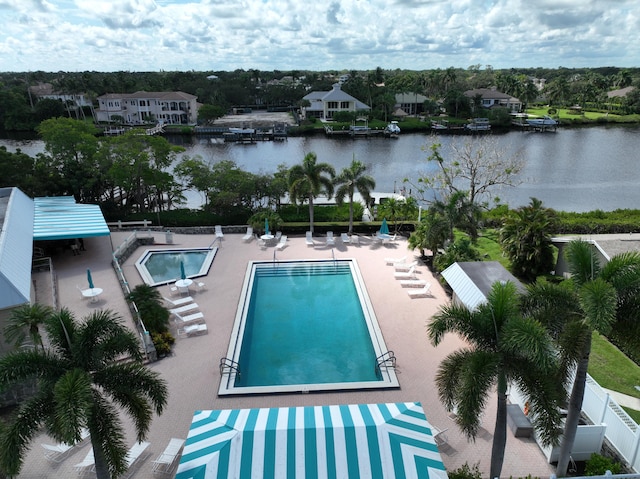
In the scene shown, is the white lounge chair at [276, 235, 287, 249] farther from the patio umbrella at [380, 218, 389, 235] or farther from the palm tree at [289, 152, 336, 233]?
the patio umbrella at [380, 218, 389, 235]

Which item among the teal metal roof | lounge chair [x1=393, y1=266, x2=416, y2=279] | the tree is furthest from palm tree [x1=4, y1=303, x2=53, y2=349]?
the tree

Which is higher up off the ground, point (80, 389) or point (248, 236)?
point (80, 389)

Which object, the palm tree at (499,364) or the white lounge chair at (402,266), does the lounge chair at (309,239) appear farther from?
the palm tree at (499,364)

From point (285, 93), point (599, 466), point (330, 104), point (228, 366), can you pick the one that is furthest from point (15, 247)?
point (285, 93)

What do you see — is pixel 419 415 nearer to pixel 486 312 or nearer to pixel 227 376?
pixel 486 312

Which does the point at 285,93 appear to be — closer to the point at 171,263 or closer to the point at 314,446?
the point at 171,263

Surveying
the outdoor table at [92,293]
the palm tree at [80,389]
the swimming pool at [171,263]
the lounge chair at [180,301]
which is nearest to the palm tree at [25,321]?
the palm tree at [80,389]
